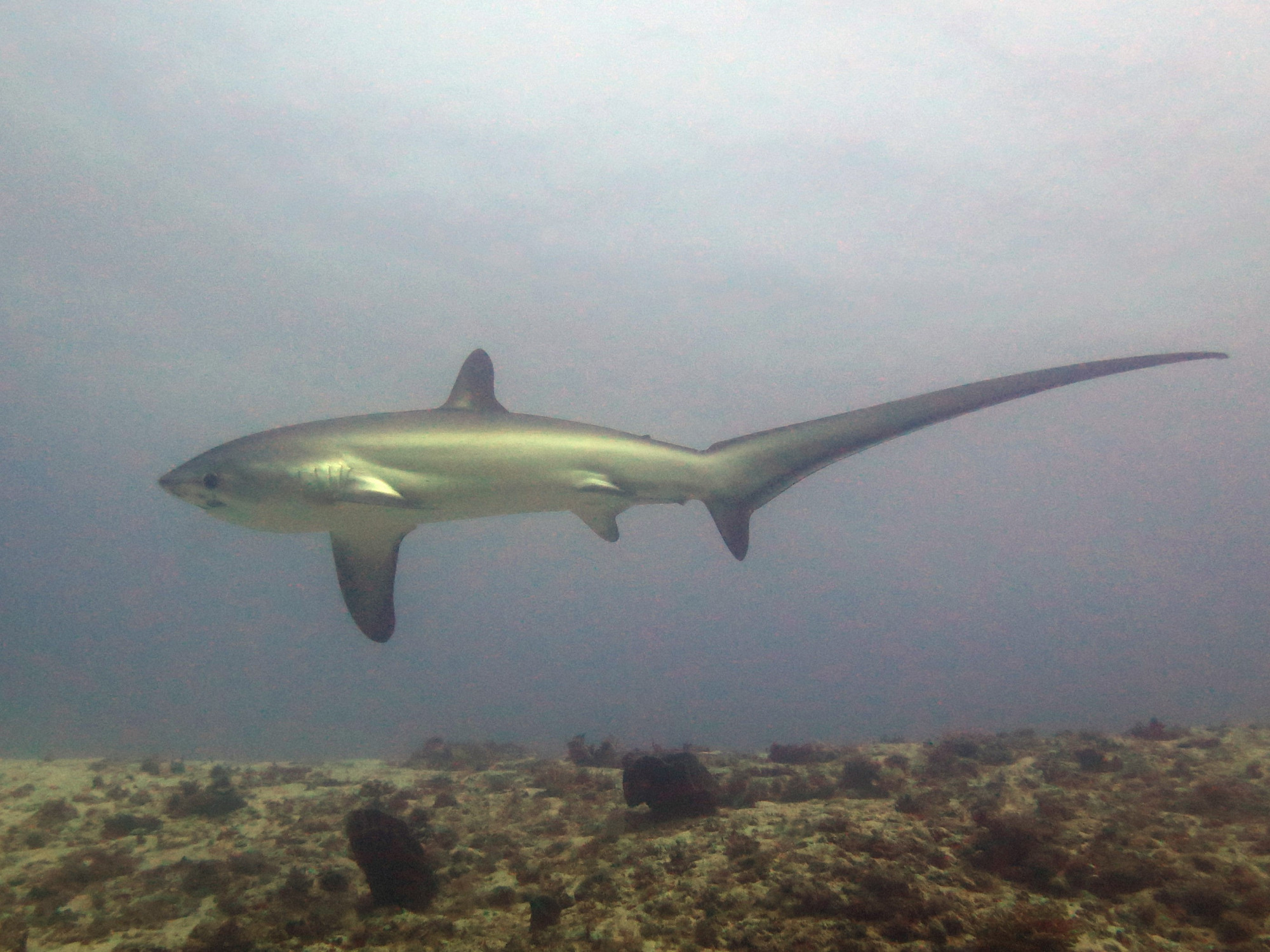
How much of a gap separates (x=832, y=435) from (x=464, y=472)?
2.89 meters

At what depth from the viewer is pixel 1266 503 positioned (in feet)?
295

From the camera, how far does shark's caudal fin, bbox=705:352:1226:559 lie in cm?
371

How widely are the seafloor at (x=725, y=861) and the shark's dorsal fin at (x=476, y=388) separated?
3744 mm

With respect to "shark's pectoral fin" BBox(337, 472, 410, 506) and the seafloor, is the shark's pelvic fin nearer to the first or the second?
"shark's pectoral fin" BBox(337, 472, 410, 506)

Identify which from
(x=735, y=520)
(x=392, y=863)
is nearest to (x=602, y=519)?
(x=735, y=520)

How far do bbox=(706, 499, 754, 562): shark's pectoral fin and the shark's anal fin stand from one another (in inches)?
116

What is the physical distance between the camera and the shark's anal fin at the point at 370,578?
5512 mm

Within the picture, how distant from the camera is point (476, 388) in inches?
218

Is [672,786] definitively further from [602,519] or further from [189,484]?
[189,484]

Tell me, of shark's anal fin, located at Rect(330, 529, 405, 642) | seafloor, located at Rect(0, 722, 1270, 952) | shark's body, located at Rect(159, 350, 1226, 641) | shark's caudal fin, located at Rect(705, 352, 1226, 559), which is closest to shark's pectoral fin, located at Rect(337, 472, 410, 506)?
shark's body, located at Rect(159, 350, 1226, 641)

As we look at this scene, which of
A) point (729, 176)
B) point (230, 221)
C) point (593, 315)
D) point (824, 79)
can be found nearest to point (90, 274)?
point (230, 221)

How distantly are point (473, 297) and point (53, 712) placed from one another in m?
43.3

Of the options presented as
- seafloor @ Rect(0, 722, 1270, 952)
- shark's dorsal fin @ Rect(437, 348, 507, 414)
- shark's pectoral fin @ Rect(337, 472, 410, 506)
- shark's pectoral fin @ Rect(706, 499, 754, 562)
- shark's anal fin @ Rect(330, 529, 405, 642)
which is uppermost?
shark's dorsal fin @ Rect(437, 348, 507, 414)

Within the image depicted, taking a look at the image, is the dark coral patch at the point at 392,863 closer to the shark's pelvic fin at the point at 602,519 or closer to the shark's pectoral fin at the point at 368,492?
the shark's pectoral fin at the point at 368,492
